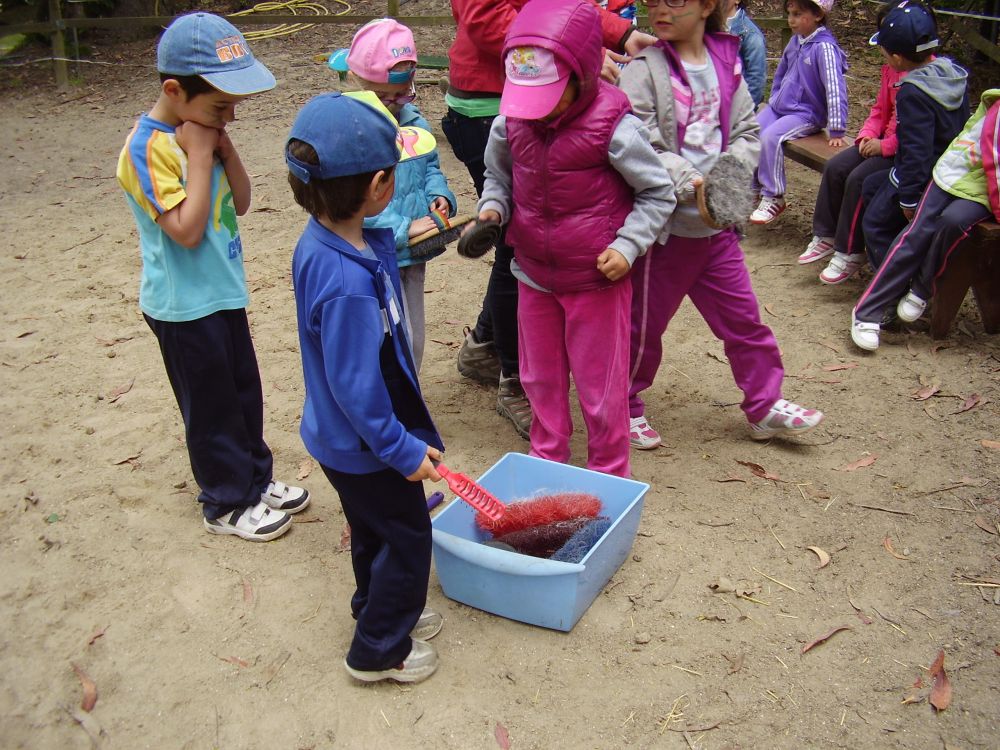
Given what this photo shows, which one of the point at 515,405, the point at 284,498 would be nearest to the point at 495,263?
the point at 515,405

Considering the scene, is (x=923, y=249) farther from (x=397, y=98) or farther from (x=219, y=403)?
(x=219, y=403)

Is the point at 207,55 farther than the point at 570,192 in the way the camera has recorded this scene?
No

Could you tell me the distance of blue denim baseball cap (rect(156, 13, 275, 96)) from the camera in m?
2.58

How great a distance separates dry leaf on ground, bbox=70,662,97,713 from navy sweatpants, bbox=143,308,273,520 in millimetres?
696

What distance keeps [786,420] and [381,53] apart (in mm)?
1993

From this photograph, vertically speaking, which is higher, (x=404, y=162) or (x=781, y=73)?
(x=404, y=162)

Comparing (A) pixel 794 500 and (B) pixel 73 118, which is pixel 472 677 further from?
(B) pixel 73 118

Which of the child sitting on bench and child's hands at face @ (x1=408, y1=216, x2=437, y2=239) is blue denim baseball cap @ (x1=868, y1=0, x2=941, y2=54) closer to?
the child sitting on bench

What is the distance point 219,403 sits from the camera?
2.98m

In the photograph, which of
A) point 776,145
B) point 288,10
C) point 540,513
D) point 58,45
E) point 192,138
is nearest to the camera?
point 192,138

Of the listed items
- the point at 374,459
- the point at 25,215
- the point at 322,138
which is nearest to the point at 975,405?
the point at 374,459

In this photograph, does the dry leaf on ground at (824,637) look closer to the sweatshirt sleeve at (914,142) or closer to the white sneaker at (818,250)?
the sweatshirt sleeve at (914,142)

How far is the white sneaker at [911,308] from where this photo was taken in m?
4.34

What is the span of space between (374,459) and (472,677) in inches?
30.3
